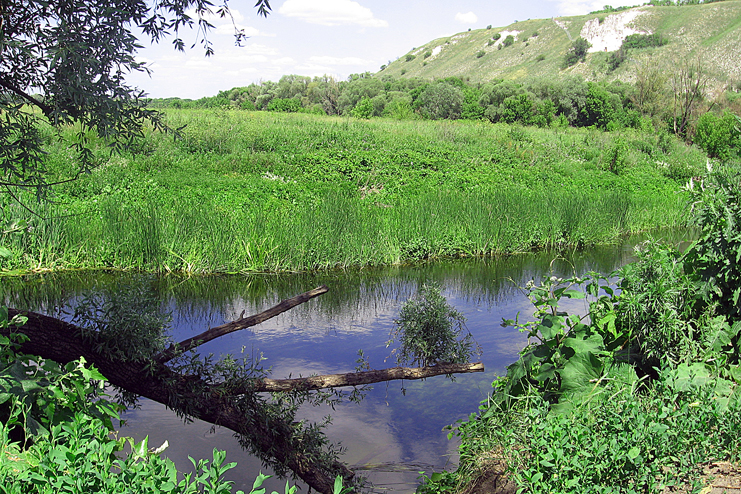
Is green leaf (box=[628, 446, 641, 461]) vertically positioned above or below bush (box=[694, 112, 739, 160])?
below

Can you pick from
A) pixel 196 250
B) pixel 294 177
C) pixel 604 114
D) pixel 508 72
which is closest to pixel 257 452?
pixel 196 250

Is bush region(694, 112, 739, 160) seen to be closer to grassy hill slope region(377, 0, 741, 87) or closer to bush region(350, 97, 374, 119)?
bush region(350, 97, 374, 119)

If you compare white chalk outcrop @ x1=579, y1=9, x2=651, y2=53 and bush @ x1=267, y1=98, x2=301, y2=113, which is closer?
bush @ x1=267, y1=98, x2=301, y2=113

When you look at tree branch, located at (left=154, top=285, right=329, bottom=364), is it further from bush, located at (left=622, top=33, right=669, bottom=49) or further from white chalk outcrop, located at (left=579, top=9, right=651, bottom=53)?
white chalk outcrop, located at (left=579, top=9, right=651, bottom=53)

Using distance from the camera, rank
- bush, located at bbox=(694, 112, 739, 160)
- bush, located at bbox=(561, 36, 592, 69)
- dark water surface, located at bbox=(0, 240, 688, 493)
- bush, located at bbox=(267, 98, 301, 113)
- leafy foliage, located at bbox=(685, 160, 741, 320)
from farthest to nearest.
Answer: bush, located at bbox=(561, 36, 592, 69) < bush, located at bbox=(267, 98, 301, 113) < bush, located at bbox=(694, 112, 739, 160) < dark water surface, located at bbox=(0, 240, 688, 493) < leafy foliage, located at bbox=(685, 160, 741, 320)

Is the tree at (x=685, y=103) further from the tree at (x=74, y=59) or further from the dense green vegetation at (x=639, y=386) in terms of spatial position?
the tree at (x=74, y=59)

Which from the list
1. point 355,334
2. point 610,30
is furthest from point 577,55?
point 355,334

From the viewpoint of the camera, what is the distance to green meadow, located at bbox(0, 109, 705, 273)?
821cm

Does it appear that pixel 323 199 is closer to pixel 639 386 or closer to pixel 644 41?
pixel 639 386

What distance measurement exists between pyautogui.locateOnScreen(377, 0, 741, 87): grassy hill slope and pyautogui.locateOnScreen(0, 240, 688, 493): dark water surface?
170ft

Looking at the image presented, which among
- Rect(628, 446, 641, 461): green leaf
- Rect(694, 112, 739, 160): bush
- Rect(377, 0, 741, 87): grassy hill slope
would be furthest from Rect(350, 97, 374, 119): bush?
Rect(377, 0, 741, 87): grassy hill slope

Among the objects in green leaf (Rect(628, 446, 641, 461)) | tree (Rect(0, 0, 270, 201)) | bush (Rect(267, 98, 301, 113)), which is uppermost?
bush (Rect(267, 98, 301, 113))

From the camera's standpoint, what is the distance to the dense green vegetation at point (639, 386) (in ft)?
7.88

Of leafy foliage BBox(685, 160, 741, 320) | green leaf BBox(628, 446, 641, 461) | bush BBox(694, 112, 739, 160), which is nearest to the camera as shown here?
green leaf BBox(628, 446, 641, 461)
